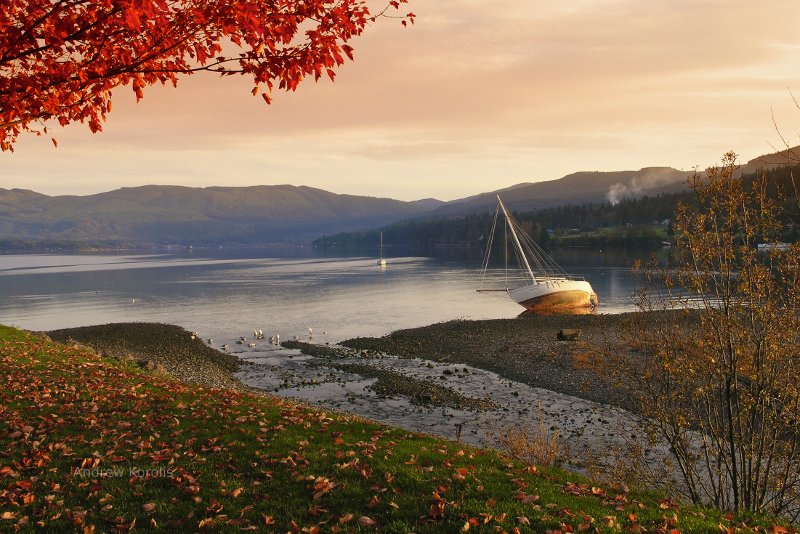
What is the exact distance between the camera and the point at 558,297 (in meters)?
69.2

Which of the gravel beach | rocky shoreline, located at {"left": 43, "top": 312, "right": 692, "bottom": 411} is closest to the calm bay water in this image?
rocky shoreline, located at {"left": 43, "top": 312, "right": 692, "bottom": 411}

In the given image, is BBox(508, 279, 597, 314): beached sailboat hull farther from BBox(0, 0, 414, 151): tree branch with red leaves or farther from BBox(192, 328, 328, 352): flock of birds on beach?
BBox(0, 0, 414, 151): tree branch with red leaves

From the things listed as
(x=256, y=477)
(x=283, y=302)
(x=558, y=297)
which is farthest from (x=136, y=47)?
(x=283, y=302)

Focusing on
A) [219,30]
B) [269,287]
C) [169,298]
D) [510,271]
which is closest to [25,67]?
[219,30]

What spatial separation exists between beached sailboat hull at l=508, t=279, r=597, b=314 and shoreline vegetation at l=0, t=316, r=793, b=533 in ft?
186

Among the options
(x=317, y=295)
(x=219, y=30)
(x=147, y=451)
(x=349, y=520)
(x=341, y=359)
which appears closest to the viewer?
(x=349, y=520)

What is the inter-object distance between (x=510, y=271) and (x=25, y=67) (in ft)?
408

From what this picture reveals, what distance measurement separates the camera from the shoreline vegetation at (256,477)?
30.2ft

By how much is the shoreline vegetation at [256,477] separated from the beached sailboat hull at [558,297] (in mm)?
56555

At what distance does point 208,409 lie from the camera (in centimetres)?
1579

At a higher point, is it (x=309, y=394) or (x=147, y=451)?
(x=147, y=451)

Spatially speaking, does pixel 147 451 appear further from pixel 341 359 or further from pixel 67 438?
pixel 341 359

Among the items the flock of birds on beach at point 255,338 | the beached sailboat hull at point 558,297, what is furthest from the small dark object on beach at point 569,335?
the flock of birds on beach at point 255,338

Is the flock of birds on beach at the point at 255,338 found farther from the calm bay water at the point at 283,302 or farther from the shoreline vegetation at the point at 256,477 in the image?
the shoreline vegetation at the point at 256,477
